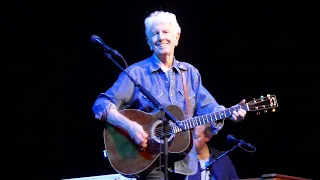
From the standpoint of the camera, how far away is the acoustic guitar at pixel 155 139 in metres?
3.61

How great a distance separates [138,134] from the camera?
3.61m

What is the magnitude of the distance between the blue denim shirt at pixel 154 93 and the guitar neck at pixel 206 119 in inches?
6.0

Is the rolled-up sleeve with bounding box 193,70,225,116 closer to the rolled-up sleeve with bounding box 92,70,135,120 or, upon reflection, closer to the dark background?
the rolled-up sleeve with bounding box 92,70,135,120

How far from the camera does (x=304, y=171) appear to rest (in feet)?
19.5

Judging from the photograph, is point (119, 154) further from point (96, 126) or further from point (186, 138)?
point (96, 126)

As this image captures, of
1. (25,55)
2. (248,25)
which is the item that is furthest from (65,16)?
(248,25)

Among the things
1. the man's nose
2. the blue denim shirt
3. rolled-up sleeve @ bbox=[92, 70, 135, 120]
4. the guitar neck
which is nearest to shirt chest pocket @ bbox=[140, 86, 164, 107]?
the blue denim shirt

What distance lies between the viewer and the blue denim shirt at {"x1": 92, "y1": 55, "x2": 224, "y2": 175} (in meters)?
3.79

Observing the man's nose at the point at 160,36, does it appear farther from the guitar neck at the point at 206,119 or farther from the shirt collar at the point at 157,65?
the guitar neck at the point at 206,119

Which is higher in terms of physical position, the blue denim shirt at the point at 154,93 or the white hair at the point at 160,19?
the white hair at the point at 160,19

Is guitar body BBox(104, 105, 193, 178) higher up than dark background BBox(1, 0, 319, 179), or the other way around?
dark background BBox(1, 0, 319, 179)

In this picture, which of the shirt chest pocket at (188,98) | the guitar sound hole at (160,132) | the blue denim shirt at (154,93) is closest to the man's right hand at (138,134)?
the guitar sound hole at (160,132)

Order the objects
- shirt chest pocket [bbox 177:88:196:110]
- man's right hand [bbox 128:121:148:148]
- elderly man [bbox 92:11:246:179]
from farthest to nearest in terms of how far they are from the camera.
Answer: shirt chest pocket [bbox 177:88:196:110]
elderly man [bbox 92:11:246:179]
man's right hand [bbox 128:121:148:148]

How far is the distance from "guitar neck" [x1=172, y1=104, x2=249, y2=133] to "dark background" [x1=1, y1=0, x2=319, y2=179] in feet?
8.04
